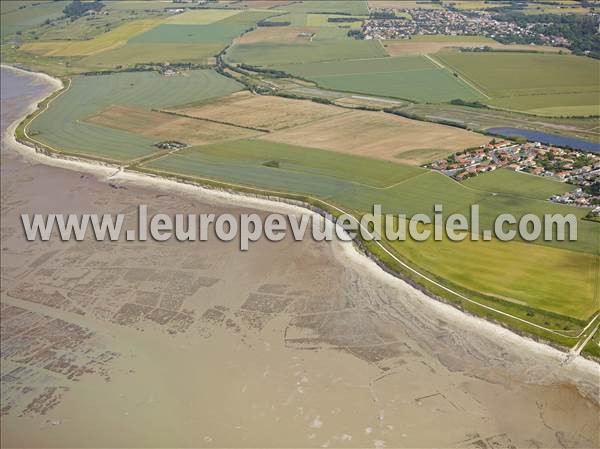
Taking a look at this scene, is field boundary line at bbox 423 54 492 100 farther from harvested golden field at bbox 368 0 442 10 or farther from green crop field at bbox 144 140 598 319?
harvested golden field at bbox 368 0 442 10

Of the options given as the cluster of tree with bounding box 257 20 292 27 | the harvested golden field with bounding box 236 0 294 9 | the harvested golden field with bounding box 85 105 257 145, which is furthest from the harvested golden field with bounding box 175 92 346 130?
the harvested golden field with bounding box 236 0 294 9

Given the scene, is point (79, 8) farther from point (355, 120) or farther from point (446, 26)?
point (355, 120)

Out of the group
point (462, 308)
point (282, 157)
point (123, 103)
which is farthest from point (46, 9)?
point (462, 308)

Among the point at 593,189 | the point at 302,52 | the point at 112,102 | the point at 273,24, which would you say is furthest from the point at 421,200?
the point at 273,24

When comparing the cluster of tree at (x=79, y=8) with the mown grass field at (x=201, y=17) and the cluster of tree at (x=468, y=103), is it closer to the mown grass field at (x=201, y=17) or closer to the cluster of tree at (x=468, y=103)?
the mown grass field at (x=201, y=17)

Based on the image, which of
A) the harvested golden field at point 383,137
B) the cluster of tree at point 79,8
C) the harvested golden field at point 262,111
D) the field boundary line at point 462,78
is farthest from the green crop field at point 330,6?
the harvested golden field at point 383,137
